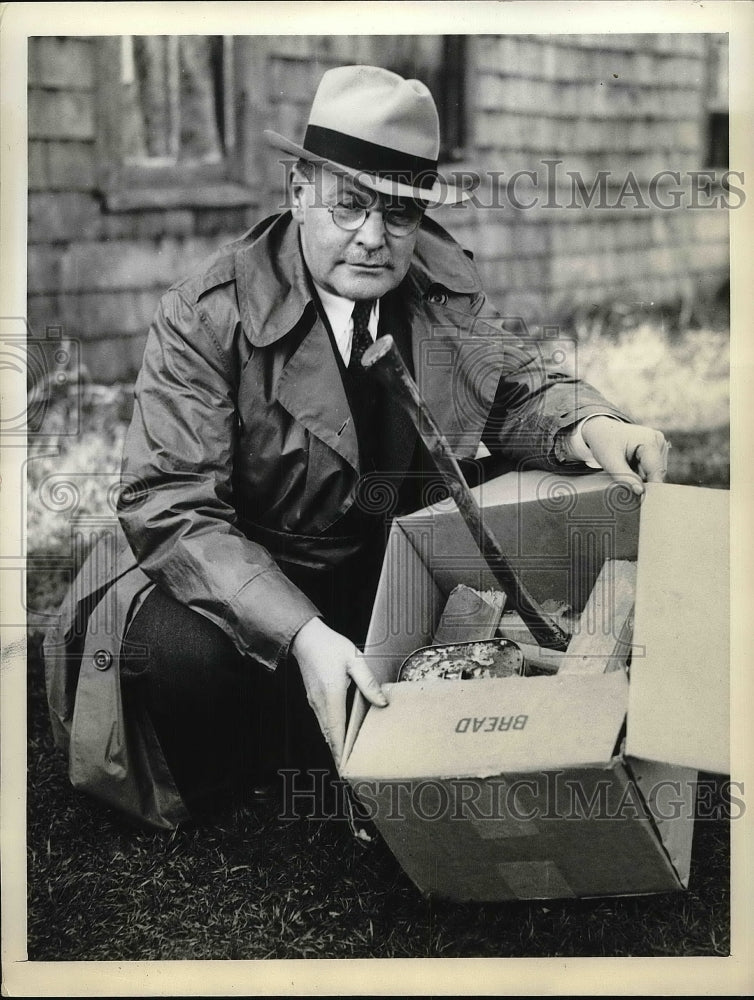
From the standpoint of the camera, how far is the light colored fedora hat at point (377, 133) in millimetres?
1915

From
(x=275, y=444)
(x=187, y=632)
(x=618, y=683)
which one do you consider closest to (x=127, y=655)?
(x=187, y=632)

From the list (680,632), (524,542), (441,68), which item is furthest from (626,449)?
(441,68)

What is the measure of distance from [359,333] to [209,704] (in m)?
0.78

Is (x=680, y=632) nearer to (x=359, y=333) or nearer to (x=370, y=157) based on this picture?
(x=359, y=333)

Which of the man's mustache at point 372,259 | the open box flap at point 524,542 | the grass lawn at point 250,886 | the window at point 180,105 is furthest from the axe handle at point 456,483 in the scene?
the window at point 180,105

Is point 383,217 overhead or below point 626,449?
overhead

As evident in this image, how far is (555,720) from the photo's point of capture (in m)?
1.56

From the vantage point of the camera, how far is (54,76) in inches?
81.1

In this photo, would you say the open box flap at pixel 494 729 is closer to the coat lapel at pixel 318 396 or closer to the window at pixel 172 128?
the coat lapel at pixel 318 396

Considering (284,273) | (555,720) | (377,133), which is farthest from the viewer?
(284,273)

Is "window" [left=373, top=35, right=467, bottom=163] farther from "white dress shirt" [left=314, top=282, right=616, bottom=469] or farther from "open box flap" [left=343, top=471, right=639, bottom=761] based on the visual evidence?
"open box flap" [left=343, top=471, right=639, bottom=761]

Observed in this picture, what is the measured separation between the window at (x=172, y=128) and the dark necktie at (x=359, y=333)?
0.31 metres

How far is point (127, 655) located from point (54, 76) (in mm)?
1155

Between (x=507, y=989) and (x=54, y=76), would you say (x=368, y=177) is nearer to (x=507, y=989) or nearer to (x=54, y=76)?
(x=54, y=76)
